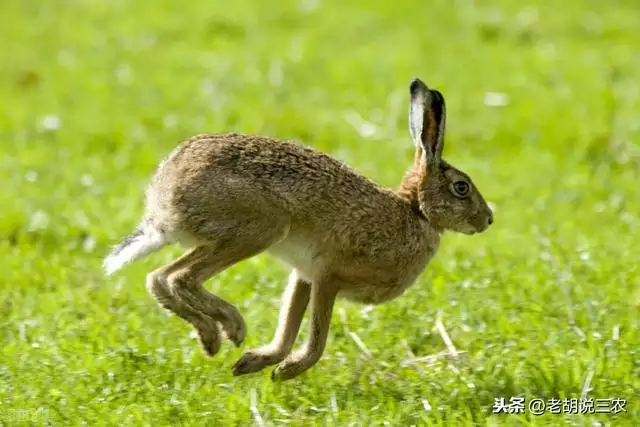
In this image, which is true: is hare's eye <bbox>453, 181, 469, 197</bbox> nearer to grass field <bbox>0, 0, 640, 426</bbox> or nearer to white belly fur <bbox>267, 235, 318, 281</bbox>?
grass field <bbox>0, 0, 640, 426</bbox>

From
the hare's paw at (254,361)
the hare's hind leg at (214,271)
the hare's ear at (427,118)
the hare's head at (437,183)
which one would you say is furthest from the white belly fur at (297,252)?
the hare's ear at (427,118)

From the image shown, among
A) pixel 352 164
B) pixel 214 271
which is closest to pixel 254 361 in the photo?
pixel 214 271

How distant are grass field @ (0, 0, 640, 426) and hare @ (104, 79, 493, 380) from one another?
0.26 metres

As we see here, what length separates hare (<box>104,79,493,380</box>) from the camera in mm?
5762

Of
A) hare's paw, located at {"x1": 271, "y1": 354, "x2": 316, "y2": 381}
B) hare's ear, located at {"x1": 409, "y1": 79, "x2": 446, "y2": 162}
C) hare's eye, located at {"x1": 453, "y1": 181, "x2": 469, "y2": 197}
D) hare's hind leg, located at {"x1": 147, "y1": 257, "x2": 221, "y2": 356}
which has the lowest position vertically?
hare's paw, located at {"x1": 271, "y1": 354, "x2": 316, "y2": 381}

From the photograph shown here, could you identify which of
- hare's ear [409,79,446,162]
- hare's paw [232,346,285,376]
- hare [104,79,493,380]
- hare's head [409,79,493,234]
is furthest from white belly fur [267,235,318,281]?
hare's ear [409,79,446,162]

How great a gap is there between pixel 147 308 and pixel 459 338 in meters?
1.51

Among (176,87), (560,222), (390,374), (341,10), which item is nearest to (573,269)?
(560,222)

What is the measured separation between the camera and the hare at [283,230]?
18.9 ft

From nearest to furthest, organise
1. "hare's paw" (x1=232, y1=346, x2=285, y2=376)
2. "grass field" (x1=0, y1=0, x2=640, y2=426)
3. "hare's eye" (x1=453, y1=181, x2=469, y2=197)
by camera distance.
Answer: "grass field" (x1=0, y1=0, x2=640, y2=426), "hare's paw" (x1=232, y1=346, x2=285, y2=376), "hare's eye" (x1=453, y1=181, x2=469, y2=197)

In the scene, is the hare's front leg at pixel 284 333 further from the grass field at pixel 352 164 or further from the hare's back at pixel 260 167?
the hare's back at pixel 260 167

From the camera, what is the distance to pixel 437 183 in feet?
21.1

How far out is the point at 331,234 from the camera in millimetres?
5984

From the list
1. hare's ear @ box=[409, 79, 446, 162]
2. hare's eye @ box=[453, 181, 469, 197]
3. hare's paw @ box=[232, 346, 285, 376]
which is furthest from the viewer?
hare's eye @ box=[453, 181, 469, 197]
